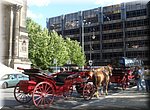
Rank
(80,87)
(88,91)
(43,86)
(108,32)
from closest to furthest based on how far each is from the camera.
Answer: (43,86)
(88,91)
(80,87)
(108,32)

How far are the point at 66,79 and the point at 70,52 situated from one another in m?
53.8

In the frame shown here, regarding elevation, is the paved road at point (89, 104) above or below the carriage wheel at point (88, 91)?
below

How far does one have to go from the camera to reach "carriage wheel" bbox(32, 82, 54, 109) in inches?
387

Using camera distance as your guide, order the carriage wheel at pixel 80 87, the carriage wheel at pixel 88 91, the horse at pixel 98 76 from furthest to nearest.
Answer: the horse at pixel 98 76 < the carriage wheel at pixel 80 87 < the carriage wheel at pixel 88 91

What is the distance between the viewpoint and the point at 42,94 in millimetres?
9867

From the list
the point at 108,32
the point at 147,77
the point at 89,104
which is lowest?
the point at 89,104

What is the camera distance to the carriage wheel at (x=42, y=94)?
9820 mm

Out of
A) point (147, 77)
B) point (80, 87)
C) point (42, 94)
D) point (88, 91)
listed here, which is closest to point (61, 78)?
point (42, 94)

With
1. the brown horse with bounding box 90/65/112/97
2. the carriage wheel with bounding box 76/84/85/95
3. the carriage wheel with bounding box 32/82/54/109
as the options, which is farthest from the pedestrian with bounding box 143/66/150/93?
the carriage wheel with bounding box 32/82/54/109

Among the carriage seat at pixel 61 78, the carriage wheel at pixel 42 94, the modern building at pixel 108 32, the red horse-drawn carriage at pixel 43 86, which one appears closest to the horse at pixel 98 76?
the red horse-drawn carriage at pixel 43 86

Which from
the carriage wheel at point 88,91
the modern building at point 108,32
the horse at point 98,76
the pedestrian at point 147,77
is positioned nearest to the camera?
the carriage wheel at point 88,91

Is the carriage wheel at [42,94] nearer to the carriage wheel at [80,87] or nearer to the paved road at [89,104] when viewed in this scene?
the paved road at [89,104]

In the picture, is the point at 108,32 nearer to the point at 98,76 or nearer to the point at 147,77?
the point at 147,77

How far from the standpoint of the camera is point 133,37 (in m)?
76.4
